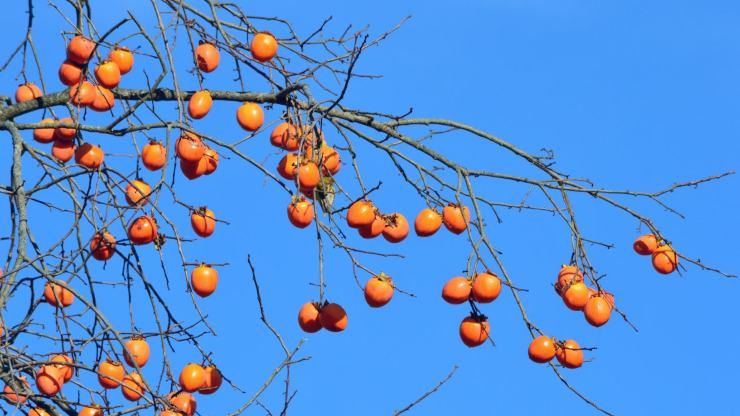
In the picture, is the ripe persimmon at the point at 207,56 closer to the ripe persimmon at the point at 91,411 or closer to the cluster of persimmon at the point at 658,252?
the ripe persimmon at the point at 91,411

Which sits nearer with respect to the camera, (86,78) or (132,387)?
(132,387)

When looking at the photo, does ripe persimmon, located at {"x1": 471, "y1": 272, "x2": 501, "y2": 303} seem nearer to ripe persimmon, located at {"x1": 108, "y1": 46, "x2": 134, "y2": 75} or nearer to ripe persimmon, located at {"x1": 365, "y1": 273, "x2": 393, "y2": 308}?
ripe persimmon, located at {"x1": 365, "y1": 273, "x2": 393, "y2": 308}

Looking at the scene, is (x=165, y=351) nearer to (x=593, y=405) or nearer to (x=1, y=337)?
(x=1, y=337)

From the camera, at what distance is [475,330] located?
4711 mm

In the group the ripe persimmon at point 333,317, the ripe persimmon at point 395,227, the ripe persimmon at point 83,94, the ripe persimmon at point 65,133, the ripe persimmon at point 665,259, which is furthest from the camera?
the ripe persimmon at point 65,133

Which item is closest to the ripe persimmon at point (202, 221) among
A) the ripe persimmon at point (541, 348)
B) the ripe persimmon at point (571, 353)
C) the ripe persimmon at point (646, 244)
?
the ripe persimmon at point (541, 348)

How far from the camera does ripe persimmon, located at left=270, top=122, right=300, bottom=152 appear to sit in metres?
Answer: 5.04

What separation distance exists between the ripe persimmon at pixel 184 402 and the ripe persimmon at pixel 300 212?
0.74 m

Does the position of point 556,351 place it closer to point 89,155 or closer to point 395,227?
→ point 395,227

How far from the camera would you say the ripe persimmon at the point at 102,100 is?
5150 millimetres

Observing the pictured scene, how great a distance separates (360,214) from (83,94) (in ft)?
3.98

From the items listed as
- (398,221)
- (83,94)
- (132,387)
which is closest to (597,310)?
(398,221)

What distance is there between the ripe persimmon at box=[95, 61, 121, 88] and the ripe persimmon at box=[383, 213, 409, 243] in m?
1.19

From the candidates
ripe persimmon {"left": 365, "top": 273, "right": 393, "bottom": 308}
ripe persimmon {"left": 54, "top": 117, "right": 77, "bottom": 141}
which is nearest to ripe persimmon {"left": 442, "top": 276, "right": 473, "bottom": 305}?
ripe persimmon {"left": 365, "top": 273, "right": 393, "bottom": 308}
